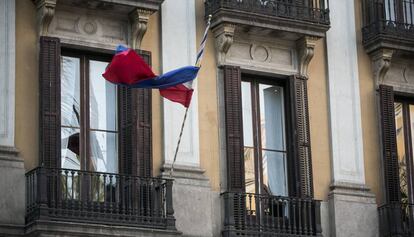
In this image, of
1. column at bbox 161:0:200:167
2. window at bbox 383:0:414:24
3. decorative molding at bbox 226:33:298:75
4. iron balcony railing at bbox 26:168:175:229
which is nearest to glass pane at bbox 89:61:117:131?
column at bbox 161:0:200:167

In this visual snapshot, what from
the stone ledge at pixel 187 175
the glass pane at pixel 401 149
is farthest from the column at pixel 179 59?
the glass pane at pixel 401 149

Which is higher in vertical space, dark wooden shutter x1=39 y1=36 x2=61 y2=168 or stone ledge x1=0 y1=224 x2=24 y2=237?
dark wooden shutter x1=39 y1=36 x2=61 y2=168

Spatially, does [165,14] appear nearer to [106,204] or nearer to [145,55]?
[145,55]

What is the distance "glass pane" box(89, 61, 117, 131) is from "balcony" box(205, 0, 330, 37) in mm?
2671

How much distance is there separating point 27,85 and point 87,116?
5.08ft

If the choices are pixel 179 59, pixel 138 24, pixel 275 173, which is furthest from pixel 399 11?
pixel 138 24

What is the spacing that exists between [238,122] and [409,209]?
4.34 m

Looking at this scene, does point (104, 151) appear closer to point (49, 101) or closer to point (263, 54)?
point (49, 101)

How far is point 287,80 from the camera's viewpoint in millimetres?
30875

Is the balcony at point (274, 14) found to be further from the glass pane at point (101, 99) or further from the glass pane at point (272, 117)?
the glass pane at point (101, 99)

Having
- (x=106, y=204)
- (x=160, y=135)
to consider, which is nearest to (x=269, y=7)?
(x=160, y=135)

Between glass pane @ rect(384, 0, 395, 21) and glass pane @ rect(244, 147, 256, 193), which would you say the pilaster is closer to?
glass pane @ rect(244, 147, 256, 193)

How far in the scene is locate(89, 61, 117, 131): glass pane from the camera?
94.6 feet

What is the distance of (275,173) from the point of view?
1200 inches
